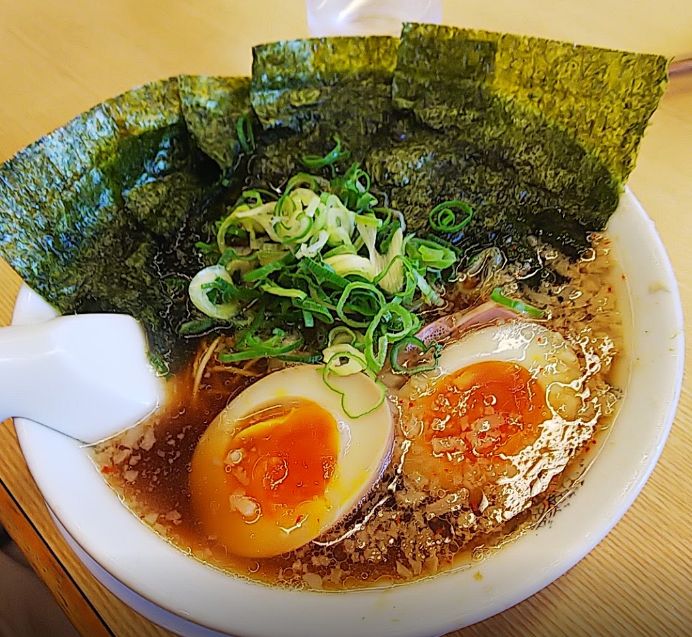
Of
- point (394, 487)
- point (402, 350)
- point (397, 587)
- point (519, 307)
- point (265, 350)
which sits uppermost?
A: point (519, 307)

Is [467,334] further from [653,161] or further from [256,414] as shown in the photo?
[653,161]

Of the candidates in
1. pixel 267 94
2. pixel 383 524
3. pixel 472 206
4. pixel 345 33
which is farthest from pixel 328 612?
pixel 345 33

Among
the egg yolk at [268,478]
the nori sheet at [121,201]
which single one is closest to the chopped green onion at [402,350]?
the egg yolk at [268,478]

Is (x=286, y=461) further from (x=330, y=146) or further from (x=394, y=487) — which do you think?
(x=330, y=146)

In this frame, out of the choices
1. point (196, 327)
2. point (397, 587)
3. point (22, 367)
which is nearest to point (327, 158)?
point (196, 327)

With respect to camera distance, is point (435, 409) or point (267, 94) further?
point (267, 94)

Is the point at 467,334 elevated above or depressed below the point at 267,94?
below
